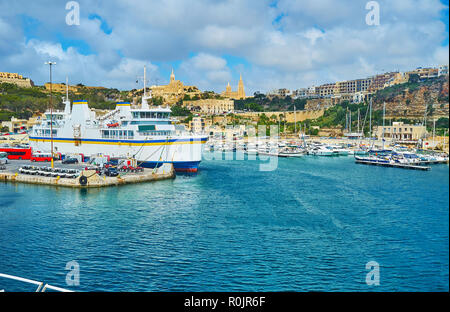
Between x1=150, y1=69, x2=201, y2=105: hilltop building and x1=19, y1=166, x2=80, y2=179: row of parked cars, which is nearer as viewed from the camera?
x1=19, y1=166, x2=80, y2=179: row of parked cars

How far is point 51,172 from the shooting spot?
71.7 ft

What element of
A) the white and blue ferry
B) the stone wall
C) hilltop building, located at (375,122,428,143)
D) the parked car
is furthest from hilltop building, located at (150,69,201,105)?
the parked car

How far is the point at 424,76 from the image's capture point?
74.3 m

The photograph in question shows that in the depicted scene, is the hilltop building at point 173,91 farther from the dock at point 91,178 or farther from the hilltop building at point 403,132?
the dock at point 91,178

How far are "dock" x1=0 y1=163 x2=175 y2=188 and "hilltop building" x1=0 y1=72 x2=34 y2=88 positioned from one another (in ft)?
212

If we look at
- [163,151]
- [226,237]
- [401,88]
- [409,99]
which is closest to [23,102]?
[163,151]

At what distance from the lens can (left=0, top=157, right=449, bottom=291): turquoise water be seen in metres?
8.74

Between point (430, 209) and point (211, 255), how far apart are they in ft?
32.4

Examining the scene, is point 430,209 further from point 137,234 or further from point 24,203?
point 24,203

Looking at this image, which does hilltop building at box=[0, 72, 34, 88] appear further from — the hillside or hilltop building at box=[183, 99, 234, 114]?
hilltop building at box=[183, 99, 234, 114]

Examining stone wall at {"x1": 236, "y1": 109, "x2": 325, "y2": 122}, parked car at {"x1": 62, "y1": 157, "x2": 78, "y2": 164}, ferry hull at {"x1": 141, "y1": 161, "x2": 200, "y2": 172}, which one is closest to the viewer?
ferry hull at {"x1": 141, "y1": 161, "x2": 200, "y2": 172}

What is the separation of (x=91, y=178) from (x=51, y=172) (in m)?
3.52

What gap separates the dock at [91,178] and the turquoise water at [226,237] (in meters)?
0.77

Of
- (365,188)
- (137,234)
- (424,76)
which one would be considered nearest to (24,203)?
(137,234)
